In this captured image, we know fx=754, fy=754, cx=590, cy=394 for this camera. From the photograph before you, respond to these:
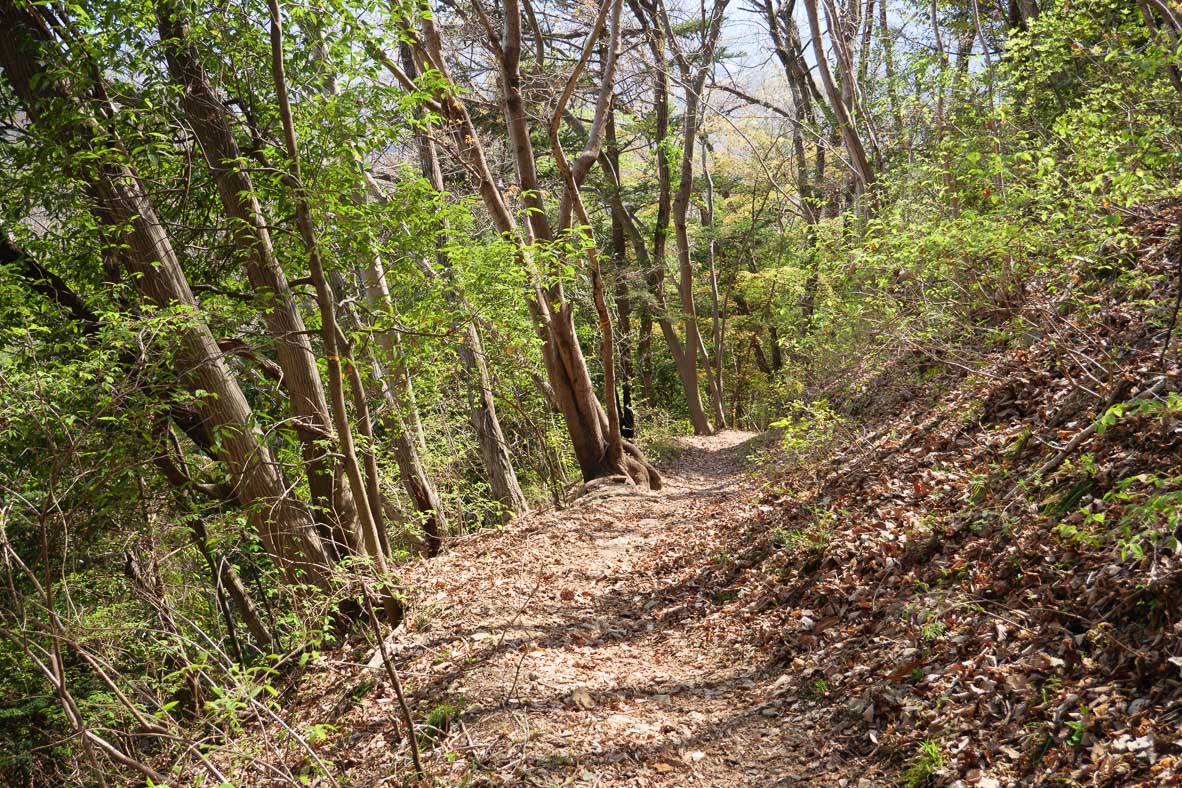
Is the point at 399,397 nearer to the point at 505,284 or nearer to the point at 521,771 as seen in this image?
the point at 505,284

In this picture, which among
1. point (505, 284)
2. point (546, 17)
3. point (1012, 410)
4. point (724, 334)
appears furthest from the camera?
point (724, 334)

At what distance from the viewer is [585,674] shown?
5512mm

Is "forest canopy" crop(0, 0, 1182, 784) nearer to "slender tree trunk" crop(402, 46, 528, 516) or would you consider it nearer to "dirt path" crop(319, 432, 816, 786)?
"dirt path" crop(319, 432, 816, 786)

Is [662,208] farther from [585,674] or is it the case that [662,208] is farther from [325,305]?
[585,674]

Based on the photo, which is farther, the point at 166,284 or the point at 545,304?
the point at 545,304

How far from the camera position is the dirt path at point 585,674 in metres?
4.33

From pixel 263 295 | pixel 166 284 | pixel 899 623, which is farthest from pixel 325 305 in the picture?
pixel 899 623

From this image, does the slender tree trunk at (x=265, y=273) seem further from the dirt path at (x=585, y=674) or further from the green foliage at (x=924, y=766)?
the green foliage at (x=924, y=766)

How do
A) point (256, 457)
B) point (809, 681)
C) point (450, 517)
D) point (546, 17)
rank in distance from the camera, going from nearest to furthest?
1. point (809, 681)
2. point (256, 457)
3. point (450, 517)
4. point (546, 17)

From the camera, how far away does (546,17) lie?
13.4 meters

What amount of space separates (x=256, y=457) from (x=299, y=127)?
9.13 ft

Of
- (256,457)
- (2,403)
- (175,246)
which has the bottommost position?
(256,457)

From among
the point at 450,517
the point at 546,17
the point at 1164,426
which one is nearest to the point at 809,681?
the point at 1164,426

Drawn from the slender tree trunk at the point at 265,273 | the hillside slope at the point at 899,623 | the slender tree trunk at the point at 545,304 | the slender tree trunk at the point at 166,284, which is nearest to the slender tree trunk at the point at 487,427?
the slender tree trunk at the point at 545,304
